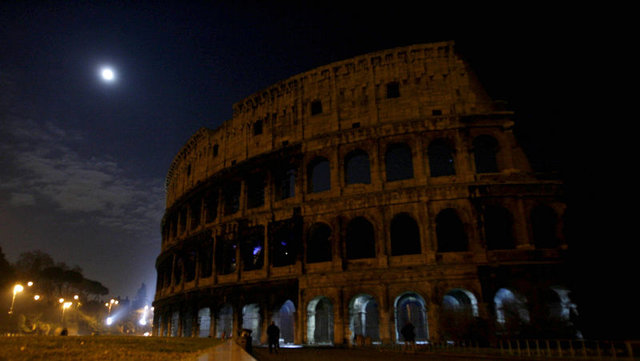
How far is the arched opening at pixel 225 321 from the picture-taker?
962 inches

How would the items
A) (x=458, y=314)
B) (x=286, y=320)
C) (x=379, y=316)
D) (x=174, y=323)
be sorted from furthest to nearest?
(x=174, y=323) → (x=286, y=320) → (x=379, y=316) → (x=458, y=314)

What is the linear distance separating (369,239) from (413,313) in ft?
14.6

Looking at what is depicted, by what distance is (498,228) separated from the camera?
20438mm

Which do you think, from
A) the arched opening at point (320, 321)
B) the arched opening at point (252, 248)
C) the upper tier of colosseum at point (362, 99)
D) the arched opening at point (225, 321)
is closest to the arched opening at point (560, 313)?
the upper tier of colosseum at point (362, 99)

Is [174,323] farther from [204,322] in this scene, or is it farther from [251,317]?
[251,317]

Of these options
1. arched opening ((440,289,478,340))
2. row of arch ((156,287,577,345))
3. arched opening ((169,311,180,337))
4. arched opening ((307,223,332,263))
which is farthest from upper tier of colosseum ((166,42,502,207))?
arched opening ((169,311,180,337))

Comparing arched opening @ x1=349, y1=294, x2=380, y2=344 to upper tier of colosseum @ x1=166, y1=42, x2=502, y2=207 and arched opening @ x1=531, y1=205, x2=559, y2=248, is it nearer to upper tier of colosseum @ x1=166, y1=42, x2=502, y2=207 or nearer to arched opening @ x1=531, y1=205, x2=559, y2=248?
arched opening @ x1=531, y1=205, x2=559, y2=248

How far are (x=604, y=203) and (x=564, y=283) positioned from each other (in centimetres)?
574

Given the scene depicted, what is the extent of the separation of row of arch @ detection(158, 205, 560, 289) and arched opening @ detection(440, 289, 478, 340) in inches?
90.1

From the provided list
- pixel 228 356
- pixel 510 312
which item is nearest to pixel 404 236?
pixel 510 312

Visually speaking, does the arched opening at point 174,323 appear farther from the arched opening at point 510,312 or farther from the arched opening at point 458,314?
the arched opening at point 510,312

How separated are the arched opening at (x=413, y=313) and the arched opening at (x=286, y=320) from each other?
18.5 feet

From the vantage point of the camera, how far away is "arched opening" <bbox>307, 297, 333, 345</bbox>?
67.2 ft

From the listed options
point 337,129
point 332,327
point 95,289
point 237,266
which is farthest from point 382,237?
point 95,289
